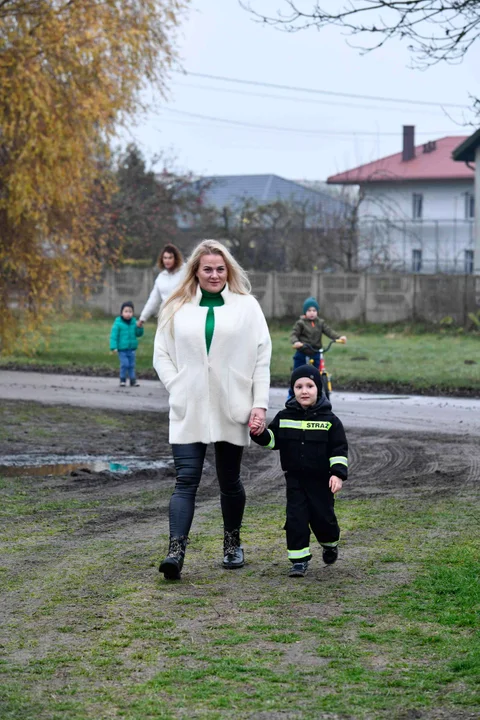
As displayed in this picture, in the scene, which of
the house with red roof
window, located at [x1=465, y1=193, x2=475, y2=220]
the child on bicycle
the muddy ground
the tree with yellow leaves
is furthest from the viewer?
window, located at [x1=465, y1=193, x2=475, y2=220]

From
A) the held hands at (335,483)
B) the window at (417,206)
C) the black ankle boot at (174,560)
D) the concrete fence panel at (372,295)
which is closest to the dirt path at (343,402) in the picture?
the held hands at (335,483)

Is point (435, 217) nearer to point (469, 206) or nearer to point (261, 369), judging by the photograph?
point (469, 206)

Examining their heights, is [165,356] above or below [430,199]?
below

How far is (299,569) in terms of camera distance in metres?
6.39

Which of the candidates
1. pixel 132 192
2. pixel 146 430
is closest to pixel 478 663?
pixel 146 430

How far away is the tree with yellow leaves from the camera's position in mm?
17094

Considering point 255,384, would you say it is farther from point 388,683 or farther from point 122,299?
point 122,299

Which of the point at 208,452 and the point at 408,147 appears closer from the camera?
the point at 208,452

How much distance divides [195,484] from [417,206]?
63444 millimetres

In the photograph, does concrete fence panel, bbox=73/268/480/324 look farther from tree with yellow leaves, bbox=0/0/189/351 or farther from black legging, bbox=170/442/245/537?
black legging, bbox=170/442/245/537

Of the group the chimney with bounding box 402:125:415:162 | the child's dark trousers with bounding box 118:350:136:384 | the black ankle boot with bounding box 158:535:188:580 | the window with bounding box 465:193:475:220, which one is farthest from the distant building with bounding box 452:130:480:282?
the black ankle boot with bounding box 158:535:188:580

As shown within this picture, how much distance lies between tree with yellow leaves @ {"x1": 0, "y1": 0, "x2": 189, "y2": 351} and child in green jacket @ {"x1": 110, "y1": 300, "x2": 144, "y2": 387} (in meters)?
1.32

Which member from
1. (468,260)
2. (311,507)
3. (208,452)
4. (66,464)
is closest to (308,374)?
(311,507)

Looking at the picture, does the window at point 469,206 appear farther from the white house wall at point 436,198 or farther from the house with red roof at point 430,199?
the white house wall at point 436,198
